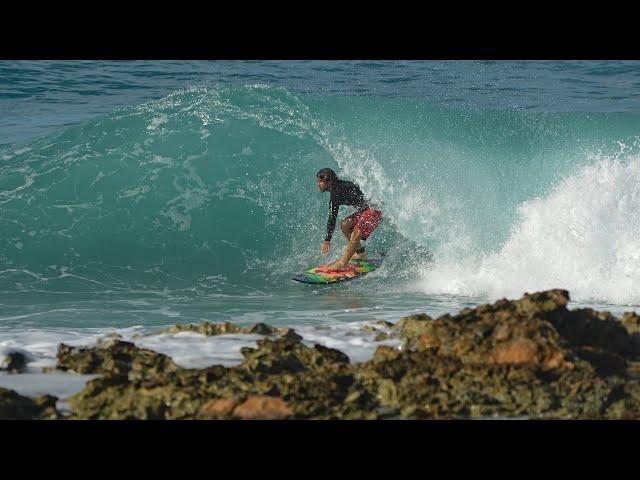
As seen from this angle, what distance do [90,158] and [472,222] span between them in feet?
24.6

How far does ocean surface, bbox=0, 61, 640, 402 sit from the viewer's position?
10.6 m

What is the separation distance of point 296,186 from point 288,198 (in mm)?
373

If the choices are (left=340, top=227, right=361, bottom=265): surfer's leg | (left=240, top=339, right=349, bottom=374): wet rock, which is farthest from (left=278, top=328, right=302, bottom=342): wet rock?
(left=340, top=227, right=361, bottom=265): surfer's leg

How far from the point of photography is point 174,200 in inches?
595

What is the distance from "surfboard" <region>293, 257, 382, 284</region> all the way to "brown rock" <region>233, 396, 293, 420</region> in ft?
20.2

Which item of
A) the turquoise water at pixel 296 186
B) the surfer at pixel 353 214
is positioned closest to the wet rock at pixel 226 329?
the turquoise water at pixel 296 186

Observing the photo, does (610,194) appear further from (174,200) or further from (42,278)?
(42,278)

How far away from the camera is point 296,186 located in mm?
15703

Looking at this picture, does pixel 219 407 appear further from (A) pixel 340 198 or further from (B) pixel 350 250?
(B) pixel 350 250

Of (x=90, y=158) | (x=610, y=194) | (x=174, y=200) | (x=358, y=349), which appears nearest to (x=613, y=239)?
(x=610, y=194)

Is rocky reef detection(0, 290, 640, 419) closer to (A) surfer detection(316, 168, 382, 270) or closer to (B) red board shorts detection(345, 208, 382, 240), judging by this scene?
(A) surfer detection(316, 168, 382, 270)

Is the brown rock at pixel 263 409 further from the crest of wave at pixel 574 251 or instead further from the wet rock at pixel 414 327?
the crest of wave at pixel 574 251

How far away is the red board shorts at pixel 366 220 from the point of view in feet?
38.7

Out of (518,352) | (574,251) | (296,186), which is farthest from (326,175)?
(518,352)
